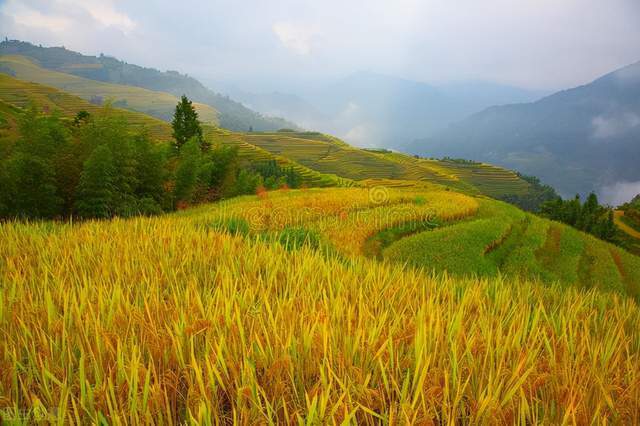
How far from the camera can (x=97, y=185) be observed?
23.0 meters

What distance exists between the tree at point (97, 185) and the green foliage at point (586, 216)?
78.7 m

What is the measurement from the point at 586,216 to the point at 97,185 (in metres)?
84.3

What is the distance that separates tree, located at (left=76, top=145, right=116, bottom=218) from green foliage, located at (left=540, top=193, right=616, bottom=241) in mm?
78724

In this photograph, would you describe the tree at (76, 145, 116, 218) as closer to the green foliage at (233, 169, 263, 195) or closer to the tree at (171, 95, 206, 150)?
the green foliage at (233, 169, 263, 195)

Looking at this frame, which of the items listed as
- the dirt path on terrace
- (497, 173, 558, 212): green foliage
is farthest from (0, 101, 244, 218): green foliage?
(497, 173, 558, 212): green foliage

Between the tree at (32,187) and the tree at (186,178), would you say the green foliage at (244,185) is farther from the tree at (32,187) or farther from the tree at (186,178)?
the tree at (32,187)

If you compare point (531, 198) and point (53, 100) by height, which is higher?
point (531, 198)

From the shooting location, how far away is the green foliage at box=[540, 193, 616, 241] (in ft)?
212

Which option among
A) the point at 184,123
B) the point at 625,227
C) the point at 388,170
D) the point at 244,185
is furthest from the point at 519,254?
the point at 388,170

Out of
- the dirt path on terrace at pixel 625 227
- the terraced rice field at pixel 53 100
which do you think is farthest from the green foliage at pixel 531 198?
the terraced rice field at pixel 53 100

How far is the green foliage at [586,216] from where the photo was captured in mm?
64500

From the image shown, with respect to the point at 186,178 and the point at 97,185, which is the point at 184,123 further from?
the point at 97,185

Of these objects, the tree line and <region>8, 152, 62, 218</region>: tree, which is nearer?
<region>8, 152, 62, 218</region>: tree

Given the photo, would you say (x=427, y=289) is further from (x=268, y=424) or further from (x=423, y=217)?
(x=423, y=217)
